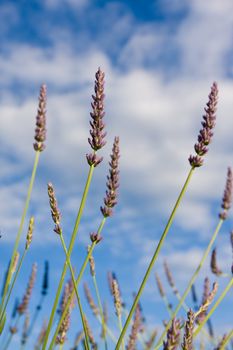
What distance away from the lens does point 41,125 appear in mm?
2506

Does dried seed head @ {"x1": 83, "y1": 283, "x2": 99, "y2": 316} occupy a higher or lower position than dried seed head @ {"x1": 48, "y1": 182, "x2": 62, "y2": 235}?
higher

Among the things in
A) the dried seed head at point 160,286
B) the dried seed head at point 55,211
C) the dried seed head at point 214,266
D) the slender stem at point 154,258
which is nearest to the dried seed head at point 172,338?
the slender stem at point 154,258

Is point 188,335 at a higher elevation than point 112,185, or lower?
lower

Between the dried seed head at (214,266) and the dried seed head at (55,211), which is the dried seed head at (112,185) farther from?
the dried seed head at (214,266)

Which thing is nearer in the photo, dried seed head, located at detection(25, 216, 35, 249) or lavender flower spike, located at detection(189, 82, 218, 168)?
lavender flower spike, located at detection(189, 82, 218, 168)

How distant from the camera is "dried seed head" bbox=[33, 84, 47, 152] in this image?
2452mm

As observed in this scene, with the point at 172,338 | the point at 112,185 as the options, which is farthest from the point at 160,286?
the point at 172,338

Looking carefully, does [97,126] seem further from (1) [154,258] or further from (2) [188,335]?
(2) [188,335]

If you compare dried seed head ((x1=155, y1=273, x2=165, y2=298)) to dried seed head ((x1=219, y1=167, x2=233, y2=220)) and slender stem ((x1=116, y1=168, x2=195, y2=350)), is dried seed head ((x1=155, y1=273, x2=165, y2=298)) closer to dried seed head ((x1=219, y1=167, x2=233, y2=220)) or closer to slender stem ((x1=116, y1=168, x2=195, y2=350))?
dried seed head ((x1=219, y1=167, x2=233, y2=220))

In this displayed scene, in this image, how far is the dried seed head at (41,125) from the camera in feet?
8.04

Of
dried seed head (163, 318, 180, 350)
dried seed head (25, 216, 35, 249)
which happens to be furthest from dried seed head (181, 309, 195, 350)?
dried seed head (25, 216, 35, 249)

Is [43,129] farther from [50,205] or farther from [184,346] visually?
[184,346]

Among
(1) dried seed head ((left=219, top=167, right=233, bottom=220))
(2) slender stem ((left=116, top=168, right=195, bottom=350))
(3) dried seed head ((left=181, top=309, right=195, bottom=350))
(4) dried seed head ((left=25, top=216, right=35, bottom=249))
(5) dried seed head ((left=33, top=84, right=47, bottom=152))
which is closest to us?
(3) dried seed head ((left=181, top=309, right=195, bottom=350))

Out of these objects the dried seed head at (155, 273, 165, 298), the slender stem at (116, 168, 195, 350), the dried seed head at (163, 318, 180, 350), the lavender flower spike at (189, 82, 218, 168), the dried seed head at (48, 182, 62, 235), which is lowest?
the dried seed head at (163, 318, 180, 350)
